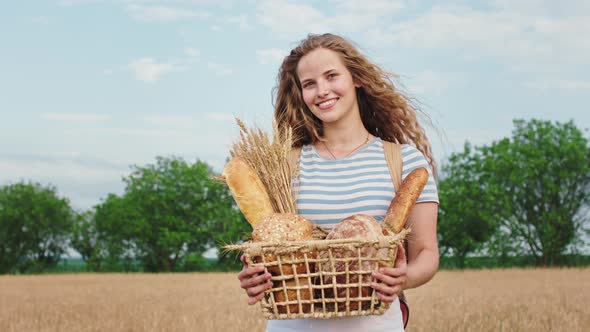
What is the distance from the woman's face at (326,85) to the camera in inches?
123

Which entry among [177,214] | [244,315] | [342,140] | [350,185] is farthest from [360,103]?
[177,214]

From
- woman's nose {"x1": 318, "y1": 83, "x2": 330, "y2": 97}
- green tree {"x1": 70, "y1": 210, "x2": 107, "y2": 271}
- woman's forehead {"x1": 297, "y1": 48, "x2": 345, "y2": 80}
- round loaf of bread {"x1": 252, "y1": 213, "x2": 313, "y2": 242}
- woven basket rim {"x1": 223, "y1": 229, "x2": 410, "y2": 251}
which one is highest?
woman's forehead {"x1": 297, "y1": 48, "x2": 345, "y2": 80}

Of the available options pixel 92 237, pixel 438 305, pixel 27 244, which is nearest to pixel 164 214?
pixel 92 237

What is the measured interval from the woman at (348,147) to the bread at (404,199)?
16 cm

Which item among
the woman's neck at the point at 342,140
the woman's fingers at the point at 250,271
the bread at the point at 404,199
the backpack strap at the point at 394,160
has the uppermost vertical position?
the woman's neck at the point at 342,140

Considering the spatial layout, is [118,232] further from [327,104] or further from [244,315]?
[327,104]

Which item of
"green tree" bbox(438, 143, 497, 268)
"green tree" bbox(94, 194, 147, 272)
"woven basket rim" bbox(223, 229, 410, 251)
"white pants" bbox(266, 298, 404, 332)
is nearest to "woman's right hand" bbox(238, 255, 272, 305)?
"woven basket rim" bbox(223, 229, 410, 251)

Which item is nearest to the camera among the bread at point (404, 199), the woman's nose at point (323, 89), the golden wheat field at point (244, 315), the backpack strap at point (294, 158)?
the bread at point (404, 199)

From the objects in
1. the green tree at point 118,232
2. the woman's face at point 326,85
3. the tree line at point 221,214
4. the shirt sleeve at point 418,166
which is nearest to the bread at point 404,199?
the shirt sleeve at point 418,166

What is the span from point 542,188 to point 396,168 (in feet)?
112

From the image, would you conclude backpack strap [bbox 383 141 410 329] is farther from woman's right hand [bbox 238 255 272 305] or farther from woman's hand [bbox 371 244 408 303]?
woman's right hand [bbox 238 255 272 305]

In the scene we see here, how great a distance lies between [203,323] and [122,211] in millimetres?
34999

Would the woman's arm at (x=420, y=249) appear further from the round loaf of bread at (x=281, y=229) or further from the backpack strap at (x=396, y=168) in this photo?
the round loaf of bread at (x=281, y=229)

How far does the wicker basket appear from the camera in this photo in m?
2.45
